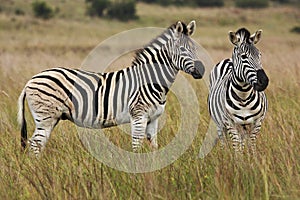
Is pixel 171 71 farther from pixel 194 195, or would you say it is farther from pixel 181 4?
pixel 181 4

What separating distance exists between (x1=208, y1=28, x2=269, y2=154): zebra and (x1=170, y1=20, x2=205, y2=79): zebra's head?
367 mm

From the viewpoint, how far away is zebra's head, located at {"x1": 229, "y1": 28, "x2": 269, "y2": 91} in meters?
4.36

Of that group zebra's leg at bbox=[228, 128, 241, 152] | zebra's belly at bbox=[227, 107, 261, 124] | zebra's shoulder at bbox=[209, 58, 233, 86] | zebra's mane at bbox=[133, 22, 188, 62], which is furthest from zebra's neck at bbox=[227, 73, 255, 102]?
zebra's mane at bbox=[133, 22, 188, 62]

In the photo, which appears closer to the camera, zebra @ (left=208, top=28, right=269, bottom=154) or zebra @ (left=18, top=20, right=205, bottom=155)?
zebra @ (left=208, top=28, right=269, bottom=154)

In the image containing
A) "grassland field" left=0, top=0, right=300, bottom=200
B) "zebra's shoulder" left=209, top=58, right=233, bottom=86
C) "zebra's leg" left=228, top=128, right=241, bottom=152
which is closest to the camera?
"grassland field" left=0, top=0, right=300, bottom=200

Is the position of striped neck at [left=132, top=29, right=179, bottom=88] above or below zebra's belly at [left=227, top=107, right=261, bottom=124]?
above

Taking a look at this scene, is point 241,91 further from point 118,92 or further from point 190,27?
point 118,92

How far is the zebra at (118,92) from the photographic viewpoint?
203 inches

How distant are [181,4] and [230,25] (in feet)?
30.5

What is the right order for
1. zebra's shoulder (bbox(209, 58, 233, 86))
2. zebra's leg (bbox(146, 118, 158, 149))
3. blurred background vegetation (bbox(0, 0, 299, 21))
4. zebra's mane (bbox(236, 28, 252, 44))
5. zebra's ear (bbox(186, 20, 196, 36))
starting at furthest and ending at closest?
blurred background vegetation (bbox(0, 0, 299, 21)) → zebra's shoulder (bbox(209, 58, 233, 86)) → zebra's ear (bbox(186, 20, 196, 36)) → zebra's leg (bbox(146, 118, 158, 149)) → zebra's mane (bbox(236, 28, 252, 44))

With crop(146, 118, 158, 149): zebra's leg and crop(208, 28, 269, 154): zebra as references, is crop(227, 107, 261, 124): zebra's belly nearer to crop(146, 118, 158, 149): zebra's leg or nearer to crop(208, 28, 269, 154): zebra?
crop(208, 28, 269, 154): zebra

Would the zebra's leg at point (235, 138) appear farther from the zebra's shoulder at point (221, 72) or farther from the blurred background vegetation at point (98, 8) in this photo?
the blurred background vegetation at point (98, 8)

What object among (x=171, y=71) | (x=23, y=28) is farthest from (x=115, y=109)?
(x=23, y=28)

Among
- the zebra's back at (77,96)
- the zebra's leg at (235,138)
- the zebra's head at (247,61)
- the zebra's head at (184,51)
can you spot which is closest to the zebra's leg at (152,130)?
the zebra's back at (77,96)
